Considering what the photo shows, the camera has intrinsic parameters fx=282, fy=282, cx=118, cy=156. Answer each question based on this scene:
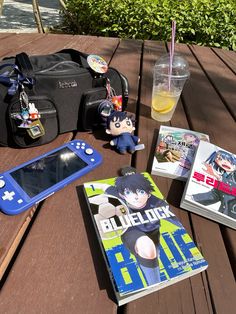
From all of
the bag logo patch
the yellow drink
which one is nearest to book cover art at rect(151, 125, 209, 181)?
the yellow drink

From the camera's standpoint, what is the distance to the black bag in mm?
814

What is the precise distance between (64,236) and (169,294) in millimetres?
252

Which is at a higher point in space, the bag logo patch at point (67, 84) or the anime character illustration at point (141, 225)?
the bag logo patch at point (67, 84)

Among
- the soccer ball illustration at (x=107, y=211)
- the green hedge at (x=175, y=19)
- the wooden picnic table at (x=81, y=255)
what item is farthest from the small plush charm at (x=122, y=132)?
the green hedge at (x=175, y=19)

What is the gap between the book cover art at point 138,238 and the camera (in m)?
0.54

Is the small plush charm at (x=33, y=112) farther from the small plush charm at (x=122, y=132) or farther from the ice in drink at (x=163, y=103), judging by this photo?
the ice in drink at (x=163, y=103)

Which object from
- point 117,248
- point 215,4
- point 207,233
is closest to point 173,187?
Answer: point 207,233

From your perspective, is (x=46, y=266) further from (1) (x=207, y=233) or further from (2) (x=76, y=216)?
(1) (x=207, y=233)

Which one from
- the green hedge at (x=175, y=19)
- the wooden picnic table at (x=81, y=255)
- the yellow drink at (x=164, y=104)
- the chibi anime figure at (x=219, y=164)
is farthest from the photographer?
the green hedge at (x=175, y=19)

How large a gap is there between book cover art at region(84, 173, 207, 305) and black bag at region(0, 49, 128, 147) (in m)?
0.29

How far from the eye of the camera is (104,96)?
970 millimetres

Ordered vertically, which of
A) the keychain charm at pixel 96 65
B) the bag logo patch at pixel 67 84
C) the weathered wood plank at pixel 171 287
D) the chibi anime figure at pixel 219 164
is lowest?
the weathered wood plank at pixel 171 287

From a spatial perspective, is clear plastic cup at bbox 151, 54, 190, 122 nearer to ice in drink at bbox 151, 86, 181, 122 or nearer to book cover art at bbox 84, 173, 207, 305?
ice in drink at bbox 151, 86, 181, 122

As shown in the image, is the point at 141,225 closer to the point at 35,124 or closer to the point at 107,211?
the point at 107,211
